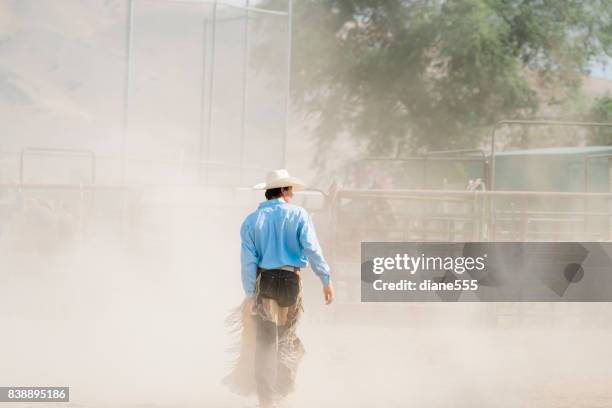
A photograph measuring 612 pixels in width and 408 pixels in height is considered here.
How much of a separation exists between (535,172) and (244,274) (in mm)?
17669

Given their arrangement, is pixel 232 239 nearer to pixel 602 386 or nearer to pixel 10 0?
pixel 602 386

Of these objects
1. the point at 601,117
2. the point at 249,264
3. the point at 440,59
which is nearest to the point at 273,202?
the point at 249,264

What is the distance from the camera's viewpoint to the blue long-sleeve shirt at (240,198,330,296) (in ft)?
19.6

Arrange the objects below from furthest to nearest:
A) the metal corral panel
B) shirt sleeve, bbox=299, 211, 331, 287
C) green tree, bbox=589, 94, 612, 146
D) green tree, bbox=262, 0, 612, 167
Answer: green tree, bbox=589, 94, 612, 146 < green tree, bbox=262, 0, 612, 167 < the metal corral panel < shirt sleeve, bbox=299, 211, 331, 287

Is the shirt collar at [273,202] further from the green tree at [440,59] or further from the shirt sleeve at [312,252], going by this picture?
the green tree at [440,59]

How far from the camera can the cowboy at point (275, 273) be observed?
19.7 ft

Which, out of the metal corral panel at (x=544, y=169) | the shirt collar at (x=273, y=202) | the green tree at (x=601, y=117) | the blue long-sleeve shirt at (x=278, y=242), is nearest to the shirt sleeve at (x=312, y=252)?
the blue long-sleeve shirt at (x=278, y=242)

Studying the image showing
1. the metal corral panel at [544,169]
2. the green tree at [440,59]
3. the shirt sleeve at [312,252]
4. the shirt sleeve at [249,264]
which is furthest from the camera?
the green tree at [440,59]

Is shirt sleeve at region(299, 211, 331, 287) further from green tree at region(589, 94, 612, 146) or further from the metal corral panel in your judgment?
green tree at region(589, 94, 612, 146)

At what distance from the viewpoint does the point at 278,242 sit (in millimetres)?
5996

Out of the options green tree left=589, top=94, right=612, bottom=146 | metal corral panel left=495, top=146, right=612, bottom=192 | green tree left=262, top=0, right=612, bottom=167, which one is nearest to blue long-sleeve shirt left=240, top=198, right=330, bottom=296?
metal corral panel left=495, top=146, right=612, bottom=192

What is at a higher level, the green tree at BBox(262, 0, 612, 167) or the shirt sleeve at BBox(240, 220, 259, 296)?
the green tree at BBox(262, 0, 612, 167)

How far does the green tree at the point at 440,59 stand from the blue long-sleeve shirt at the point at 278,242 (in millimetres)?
26230

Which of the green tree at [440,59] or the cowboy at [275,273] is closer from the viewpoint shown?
the cowboy at [275,273]
